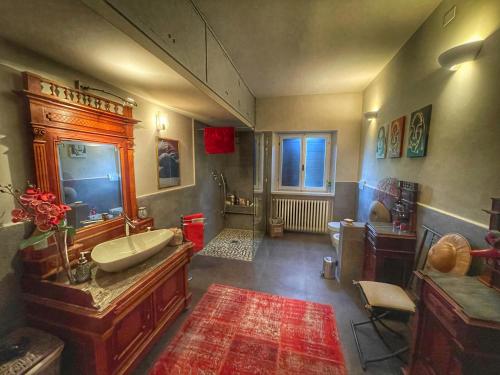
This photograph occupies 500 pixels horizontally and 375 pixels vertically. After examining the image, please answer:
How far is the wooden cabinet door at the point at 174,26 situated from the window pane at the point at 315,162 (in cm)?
291

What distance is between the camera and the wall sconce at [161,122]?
7.76ft

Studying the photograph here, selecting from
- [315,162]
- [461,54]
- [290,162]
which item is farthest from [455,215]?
[290,162]

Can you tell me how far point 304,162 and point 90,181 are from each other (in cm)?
359

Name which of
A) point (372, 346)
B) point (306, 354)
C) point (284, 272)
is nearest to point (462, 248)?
point (372, 346)

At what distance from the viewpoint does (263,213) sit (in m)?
4.11

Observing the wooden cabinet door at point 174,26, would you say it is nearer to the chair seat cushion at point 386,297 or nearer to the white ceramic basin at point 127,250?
the white ceramic basin at point 127,250

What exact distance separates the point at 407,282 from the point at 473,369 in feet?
3.92

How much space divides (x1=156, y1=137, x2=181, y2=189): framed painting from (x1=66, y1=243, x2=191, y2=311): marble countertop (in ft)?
3.84

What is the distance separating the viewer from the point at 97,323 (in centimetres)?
108

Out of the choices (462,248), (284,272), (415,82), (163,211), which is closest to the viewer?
(462,248)

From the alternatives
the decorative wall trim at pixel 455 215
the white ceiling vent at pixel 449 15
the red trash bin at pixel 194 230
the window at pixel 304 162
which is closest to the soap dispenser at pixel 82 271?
the red trash bin at pixel 194 230

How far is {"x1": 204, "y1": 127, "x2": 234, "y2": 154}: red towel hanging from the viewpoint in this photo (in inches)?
126

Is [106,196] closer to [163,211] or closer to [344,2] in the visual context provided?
[163,211]

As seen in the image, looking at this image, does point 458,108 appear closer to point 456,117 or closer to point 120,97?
point 456,117
